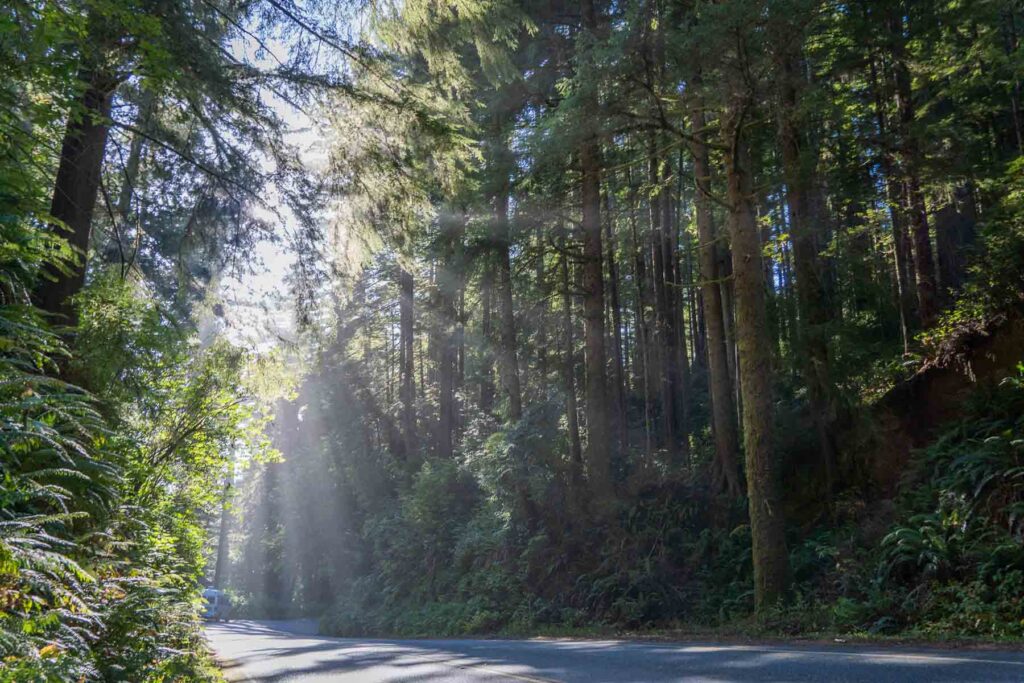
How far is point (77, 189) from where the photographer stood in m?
9.53

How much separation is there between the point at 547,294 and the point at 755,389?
901 cm

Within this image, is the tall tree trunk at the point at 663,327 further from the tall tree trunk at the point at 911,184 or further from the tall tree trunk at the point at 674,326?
the tall tree trunk at the point at 911,184

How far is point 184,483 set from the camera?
1084cm

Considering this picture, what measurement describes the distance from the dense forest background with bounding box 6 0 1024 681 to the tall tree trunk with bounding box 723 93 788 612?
0.07 m

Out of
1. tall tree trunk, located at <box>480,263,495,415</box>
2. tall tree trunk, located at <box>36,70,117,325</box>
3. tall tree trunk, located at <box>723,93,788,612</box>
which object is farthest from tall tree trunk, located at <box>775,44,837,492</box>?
tall tree trunk, located at <box>36,70,117,325</box>

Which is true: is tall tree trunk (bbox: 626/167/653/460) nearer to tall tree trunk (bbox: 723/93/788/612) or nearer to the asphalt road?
tall tree trunk (bbox: 723/93/788/612)

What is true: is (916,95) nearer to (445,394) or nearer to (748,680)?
(748,680)

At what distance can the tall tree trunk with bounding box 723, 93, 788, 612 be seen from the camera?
41.4 ft

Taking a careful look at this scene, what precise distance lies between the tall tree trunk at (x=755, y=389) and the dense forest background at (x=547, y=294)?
0.22 feet

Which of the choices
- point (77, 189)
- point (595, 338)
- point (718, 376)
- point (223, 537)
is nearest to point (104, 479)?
point (77, 189)

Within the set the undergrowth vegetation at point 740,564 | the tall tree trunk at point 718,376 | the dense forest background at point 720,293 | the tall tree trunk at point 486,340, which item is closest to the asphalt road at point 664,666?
the undergrowth vegetation at point 740,564

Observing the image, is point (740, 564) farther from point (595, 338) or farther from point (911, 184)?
point (911, 184)

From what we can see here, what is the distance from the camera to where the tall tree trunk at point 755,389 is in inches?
496

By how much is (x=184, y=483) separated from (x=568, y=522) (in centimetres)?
1106
